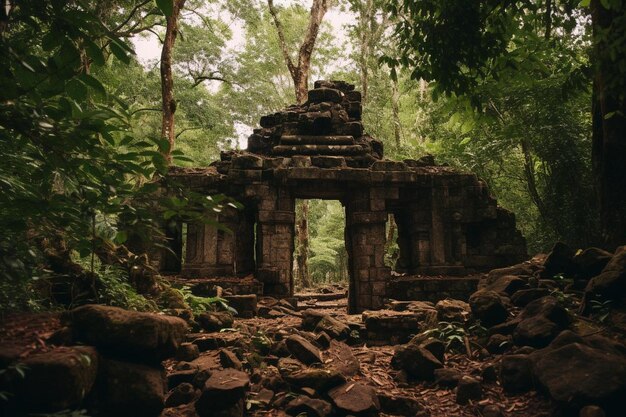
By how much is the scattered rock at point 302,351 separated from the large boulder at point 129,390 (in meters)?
2.00

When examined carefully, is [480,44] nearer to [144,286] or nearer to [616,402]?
Result: [616,402]

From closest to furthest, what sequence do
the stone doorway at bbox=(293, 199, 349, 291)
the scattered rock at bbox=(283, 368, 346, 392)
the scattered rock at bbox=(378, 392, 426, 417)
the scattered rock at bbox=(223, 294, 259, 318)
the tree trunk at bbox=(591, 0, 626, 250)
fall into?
the scattered rock at bbox=(378, 392, 426, 417) < the scattered rock at bbox=(283, 368, 346, 392) < the tree trunk at bbox=(591, 0, 626, 250) < the scattered rock at bbox=(223, 294, 259, 318) < the stone doorway at bbox=(293, 199, 349, 291)

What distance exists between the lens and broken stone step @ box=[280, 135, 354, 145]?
11.4m

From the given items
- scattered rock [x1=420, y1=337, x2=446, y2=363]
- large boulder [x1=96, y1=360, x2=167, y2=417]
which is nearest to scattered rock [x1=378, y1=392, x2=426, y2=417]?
scattered rock [x1=420, y1=337, x2=446, y2=363]

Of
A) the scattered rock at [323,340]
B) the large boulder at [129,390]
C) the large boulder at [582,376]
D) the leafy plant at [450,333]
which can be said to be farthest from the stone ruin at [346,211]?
the large boulder at [582,376]

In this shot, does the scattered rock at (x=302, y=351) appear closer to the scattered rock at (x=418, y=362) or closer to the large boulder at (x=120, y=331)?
the scattered rock at (x=418, y=362)

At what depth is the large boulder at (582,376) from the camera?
297 centimetres

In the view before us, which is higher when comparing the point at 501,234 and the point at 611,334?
the point at 501,234

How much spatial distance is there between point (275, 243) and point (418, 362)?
243 inches

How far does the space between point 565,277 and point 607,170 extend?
161 centimetres

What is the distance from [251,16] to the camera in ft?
64.8

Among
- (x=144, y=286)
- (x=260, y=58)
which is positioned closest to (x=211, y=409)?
(x=144, y=286)

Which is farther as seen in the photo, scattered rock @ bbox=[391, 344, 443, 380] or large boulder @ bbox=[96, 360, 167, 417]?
scattered rock @ bbox=[391, 344, 443, 380]

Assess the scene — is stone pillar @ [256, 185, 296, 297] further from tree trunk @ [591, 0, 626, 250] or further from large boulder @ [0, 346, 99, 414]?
large boulder @ [0, 346, 99, 414]
